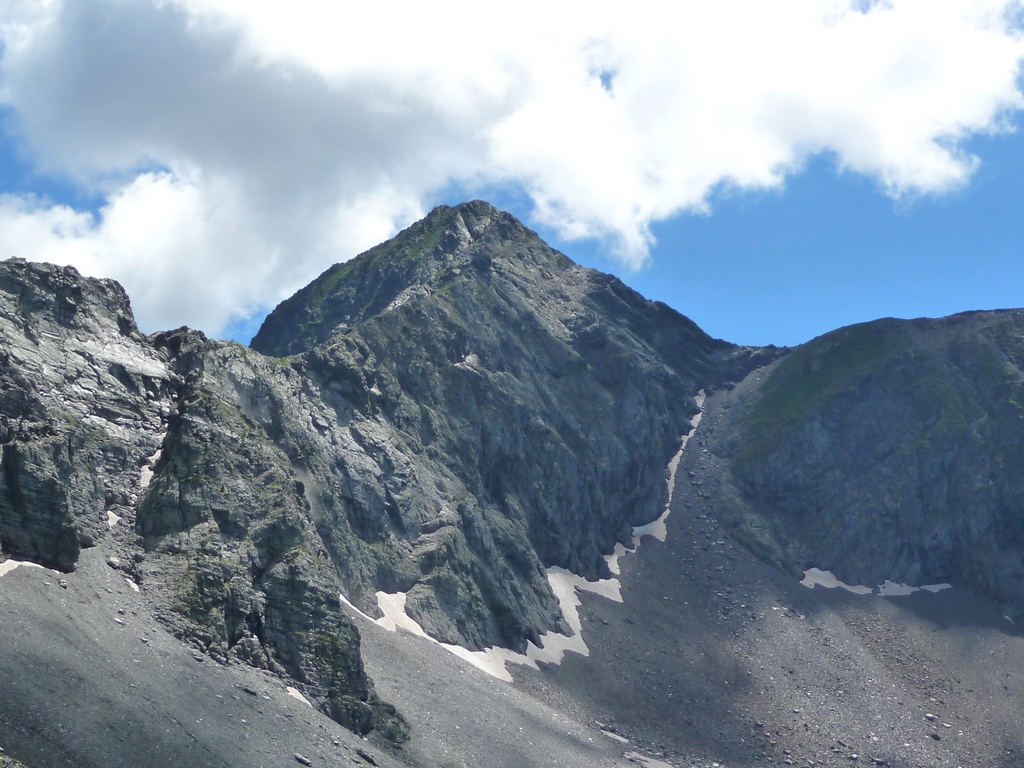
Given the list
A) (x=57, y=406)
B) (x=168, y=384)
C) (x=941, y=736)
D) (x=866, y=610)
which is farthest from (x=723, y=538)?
(x=57, y=406)

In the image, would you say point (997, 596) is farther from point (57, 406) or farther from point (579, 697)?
point (57, 406)

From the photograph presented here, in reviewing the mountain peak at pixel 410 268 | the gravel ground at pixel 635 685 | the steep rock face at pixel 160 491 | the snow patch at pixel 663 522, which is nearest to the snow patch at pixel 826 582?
the gravel ground at pixel 635 685

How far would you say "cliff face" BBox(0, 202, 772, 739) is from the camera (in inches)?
2847

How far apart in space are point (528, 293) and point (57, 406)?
9946cm

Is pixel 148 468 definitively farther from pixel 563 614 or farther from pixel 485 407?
pixel 485 407

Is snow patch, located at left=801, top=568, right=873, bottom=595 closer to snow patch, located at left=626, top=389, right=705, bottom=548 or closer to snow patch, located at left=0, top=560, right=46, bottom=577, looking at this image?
snow patch, located at left=626, top=389, right=705, bottom=548

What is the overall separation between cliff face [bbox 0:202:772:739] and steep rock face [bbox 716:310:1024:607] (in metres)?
15.7

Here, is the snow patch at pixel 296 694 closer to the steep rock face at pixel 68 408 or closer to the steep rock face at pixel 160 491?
the steep rock face at pixel 160 491

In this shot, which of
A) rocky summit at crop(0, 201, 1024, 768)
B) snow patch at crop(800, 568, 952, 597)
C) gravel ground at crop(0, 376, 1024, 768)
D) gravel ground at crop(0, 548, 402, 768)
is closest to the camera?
gravel ground at crop(0, 548, 402, 768)

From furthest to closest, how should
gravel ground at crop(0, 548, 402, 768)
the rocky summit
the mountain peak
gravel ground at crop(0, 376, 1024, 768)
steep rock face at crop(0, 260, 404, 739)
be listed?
the mountain peak < steep rock face at crop(0, 260, 404, 739) < the rocky summit < gravel ground at crop(0, 376, 1024, 768) < gravel ground at crop(0, 548, 402, 768)

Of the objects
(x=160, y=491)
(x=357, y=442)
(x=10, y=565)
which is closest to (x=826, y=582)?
(x=357, y=442)

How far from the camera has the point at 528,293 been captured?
168250 millimetres

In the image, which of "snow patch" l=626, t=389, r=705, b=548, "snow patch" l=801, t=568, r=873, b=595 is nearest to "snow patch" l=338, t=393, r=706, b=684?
"snow patch" l=626, t=389, r=705, b=548

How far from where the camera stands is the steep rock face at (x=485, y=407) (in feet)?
346
